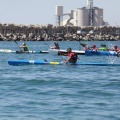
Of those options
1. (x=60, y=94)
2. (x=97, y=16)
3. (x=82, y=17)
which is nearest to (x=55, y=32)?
(x=82, y=17)

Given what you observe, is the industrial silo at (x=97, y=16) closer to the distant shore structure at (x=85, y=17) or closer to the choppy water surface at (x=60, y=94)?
the distant shore structure at (x=85, y=17)

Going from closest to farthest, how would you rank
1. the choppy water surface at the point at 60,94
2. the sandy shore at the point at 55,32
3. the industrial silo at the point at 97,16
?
the choppy water surface at the point at 60,94 < the sandy shore at the point at 55,32 < the industrial silo at the point at 97,16

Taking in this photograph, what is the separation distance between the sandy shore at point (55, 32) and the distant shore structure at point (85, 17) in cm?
1292

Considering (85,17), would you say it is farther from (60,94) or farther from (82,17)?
(60,94)

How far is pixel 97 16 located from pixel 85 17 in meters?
5.32

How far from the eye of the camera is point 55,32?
528 ft

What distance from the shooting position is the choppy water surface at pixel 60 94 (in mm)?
17688

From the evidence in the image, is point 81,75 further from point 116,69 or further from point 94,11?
point 94,11

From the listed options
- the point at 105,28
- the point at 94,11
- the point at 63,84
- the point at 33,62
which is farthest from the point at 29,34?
the point at 63,84

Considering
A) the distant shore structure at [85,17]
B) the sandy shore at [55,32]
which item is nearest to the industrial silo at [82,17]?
the distant shore structure at [85,17]

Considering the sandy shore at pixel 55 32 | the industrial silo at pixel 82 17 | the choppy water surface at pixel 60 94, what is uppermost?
the industrial silo at pixel 82 17

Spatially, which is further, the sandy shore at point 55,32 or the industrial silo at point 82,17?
the industrial silo at point 82,17

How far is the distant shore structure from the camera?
183 metres

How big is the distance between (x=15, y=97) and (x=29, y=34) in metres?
134
